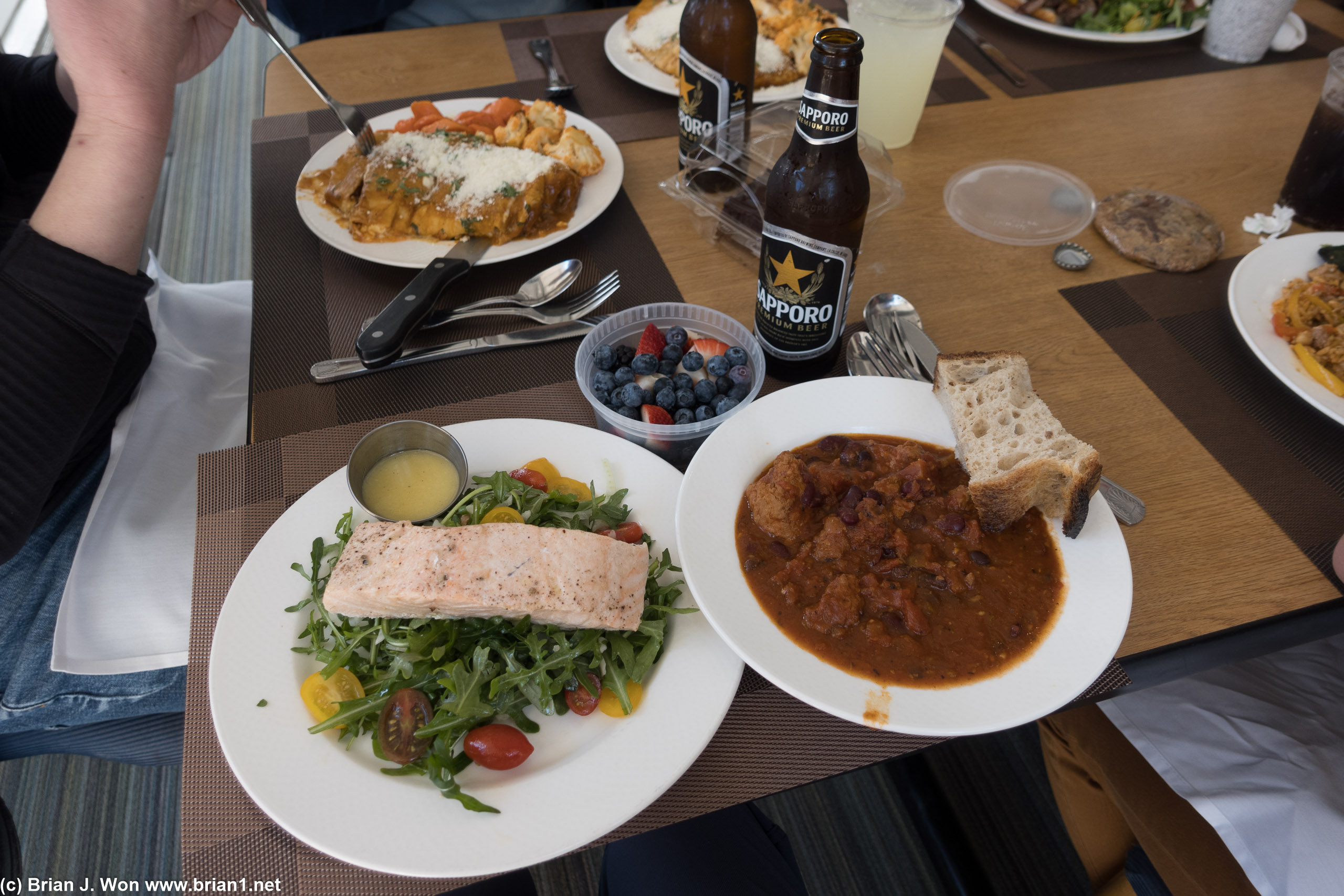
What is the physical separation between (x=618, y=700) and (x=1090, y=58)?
9.81ft

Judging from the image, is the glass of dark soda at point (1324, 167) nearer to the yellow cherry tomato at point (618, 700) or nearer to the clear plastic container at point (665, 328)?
the clear plastic container at point (665, 328)

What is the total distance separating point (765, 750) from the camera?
3.95ft

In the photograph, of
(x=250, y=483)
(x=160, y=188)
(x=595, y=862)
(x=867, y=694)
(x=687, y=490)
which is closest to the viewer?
(x=867, y=694)

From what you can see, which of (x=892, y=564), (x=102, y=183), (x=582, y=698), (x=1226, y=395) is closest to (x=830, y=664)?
(x=892, y=564)

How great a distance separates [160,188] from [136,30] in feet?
13.7

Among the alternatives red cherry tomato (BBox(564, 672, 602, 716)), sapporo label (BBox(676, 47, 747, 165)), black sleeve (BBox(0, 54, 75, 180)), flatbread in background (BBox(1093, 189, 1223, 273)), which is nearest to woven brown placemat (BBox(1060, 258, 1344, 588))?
flatbread in background (BBox(1093, 189, 1223, 273))

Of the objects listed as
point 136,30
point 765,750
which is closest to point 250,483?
point 136,30

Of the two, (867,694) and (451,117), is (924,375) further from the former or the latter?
(451,117)

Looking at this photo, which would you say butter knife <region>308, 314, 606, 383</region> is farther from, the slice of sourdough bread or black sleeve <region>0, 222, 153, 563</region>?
the slice of sourdough bread

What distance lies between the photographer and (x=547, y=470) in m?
1.50

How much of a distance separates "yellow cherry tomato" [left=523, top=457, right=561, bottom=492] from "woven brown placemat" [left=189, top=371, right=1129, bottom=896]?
0.47 metres

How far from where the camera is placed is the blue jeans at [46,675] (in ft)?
5.32

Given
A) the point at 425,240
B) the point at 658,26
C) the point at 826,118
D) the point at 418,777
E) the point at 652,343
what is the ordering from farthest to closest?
1. the point at 658,26
2. the point at 425,240
3. the point at 652,343
4. the point at 826,118
5. the point at 418,777

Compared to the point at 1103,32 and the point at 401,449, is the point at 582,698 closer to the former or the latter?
the point at 401,449
